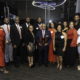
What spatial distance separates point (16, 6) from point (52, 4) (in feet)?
5.61

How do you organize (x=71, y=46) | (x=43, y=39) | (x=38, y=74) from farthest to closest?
(x=43, y=39)
(x=71, y=46)
(x=38, y=74)

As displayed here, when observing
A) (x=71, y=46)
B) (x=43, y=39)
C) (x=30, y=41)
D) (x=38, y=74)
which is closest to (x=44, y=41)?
(x=43, y=39)

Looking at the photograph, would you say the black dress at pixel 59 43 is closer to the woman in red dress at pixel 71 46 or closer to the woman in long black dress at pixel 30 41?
the woman in red dress at pixel 71 46

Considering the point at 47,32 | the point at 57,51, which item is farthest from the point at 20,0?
the point at 57,51

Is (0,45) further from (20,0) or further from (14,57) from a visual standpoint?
(20,0)

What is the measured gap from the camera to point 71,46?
2.96 metres

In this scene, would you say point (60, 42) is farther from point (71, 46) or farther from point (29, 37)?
point (29, 37)

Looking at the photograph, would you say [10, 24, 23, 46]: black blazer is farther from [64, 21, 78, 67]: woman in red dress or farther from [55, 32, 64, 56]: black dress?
[64, 21, 78, 67]: woman in red dress

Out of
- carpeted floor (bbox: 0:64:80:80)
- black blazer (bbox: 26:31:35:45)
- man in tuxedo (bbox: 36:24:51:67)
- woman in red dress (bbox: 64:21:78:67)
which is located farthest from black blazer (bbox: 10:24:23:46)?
woman in red dress (bbox: 64:21:78:67)

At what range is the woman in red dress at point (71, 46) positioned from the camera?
289 cm

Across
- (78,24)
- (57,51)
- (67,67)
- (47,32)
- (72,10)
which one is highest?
(72,10)

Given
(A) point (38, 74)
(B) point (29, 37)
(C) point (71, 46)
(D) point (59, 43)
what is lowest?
(A) point (38, 74)

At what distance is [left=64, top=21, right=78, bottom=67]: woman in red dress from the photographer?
2889 millimetres

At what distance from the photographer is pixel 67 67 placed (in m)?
3.22
